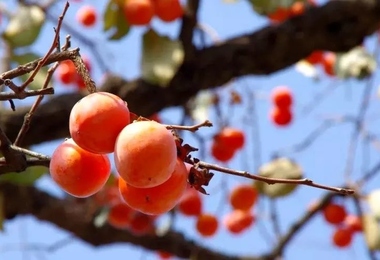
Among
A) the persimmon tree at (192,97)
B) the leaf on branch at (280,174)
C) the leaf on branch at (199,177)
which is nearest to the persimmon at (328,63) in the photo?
the persimmon tree at (192,97)

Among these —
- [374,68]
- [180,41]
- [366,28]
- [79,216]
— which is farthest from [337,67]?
[79,216]

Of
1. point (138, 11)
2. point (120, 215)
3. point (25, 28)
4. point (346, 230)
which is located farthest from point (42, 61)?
point (346, 230)

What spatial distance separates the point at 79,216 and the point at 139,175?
122 cm

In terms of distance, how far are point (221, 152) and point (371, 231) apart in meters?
0.42

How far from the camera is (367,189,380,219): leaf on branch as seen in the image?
64.2 inches

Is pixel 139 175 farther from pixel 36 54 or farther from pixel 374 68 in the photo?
pixel 374 68

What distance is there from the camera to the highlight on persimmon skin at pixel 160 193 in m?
0.47

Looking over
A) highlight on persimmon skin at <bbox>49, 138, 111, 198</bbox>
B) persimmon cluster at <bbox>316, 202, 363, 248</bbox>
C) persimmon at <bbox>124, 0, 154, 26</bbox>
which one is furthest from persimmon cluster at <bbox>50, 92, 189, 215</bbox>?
persimmon cluster at <bbox>316, 202, 363, 248</bbox>

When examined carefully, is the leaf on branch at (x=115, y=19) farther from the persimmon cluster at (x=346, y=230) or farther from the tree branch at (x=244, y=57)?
the persimmon cluster at (x=346, y=230)

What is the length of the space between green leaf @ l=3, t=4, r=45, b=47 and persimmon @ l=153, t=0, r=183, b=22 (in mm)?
248

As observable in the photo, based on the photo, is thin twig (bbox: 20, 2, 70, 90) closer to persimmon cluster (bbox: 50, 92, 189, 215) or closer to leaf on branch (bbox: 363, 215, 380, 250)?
persimmon cluster (bbox: 50, 92, 189, 215)

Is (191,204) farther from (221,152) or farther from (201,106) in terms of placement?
(201,106)

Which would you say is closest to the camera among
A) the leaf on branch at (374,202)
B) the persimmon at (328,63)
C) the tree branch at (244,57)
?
the tree branch at (244,57)

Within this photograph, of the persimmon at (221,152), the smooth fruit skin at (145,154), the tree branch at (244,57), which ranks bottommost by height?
the persimmon at (221,152)
